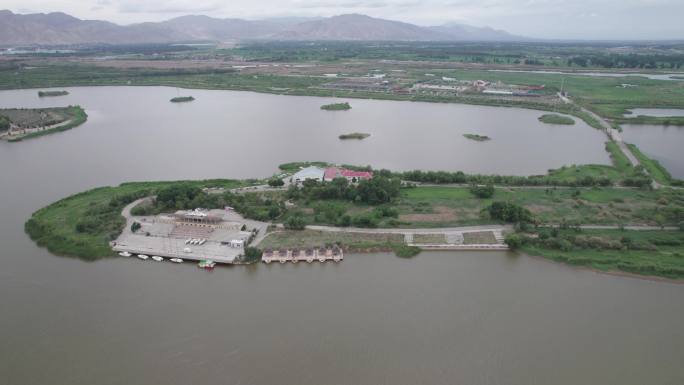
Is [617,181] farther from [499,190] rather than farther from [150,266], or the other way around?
[150,266]

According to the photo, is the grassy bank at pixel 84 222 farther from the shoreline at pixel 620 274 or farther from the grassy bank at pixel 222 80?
the grassy bank at pixel 222 80

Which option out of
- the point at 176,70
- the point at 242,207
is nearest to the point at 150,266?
the point at 242,207

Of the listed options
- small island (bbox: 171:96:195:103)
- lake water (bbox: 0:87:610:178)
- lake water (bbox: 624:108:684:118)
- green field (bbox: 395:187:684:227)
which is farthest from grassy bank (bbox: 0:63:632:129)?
green field (bbox: 395:187:684:227)

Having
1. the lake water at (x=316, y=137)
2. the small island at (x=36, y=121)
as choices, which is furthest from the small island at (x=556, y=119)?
the small island at (x=36, y=121)

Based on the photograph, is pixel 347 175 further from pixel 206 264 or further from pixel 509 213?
pixel 206 264

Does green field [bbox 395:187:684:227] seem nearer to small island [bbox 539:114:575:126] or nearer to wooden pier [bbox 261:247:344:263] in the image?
wooden pier [bbox 261:247:344:263]

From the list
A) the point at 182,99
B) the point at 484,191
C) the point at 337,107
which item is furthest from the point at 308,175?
the point at 182,99
